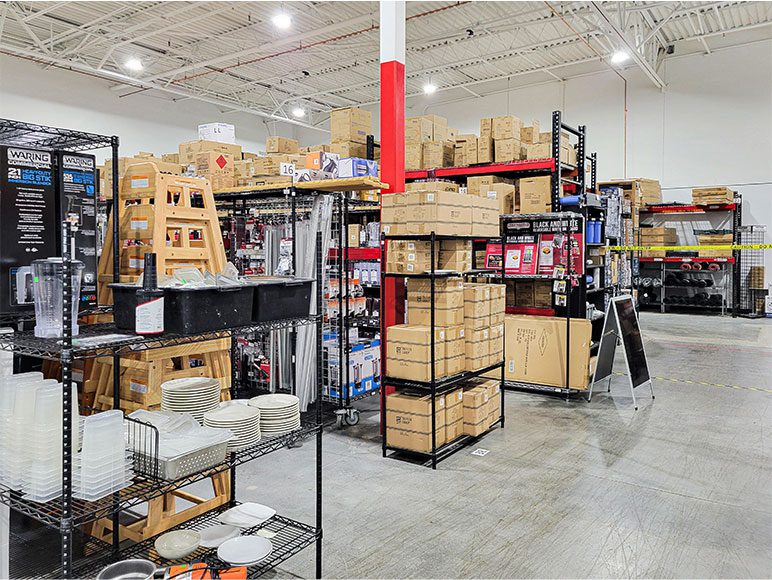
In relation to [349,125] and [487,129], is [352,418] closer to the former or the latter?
[349,125]

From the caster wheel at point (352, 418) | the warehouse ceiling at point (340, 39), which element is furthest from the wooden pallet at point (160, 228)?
the warehouse ceiling at point (340, 39)

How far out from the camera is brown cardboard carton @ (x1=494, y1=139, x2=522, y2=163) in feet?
20.7

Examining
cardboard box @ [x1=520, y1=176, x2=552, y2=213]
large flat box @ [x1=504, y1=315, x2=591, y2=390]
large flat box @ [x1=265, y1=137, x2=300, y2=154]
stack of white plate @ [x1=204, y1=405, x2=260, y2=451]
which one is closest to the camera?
stack of white plate @ [x1=204, y1=405, x2=260, y2=451]

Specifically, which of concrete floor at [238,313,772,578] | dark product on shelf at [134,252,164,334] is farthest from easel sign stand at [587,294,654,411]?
dark product on shelf at [134,252,164,334]

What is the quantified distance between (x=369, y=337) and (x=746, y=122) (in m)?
10.3

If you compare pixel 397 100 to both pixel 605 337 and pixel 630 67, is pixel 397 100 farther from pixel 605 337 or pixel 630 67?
pixel 630 67

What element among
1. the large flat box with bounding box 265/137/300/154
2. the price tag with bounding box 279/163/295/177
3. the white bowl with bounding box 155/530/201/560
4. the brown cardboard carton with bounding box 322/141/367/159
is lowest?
the white bowl with bounding box 155/530/201/560

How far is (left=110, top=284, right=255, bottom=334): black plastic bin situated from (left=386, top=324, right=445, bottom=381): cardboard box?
1969 millimetres

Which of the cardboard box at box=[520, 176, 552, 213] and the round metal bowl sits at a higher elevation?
the cardboard box at box=[520, 176, 552, 213]

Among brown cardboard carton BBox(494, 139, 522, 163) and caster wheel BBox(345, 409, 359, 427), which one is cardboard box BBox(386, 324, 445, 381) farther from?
brown cardboard carton BBox(494, 139, 522, 163)

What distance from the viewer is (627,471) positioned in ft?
12.9

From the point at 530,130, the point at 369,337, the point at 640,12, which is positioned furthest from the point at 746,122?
the point at 369,337

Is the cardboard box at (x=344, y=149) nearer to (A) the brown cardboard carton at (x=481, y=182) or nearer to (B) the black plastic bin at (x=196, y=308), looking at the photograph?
(A) the brown cardboard carton at (x=481, y=182)

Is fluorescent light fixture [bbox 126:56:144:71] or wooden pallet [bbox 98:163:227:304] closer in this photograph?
wooden pallet [bbox 98:163:227:304]
